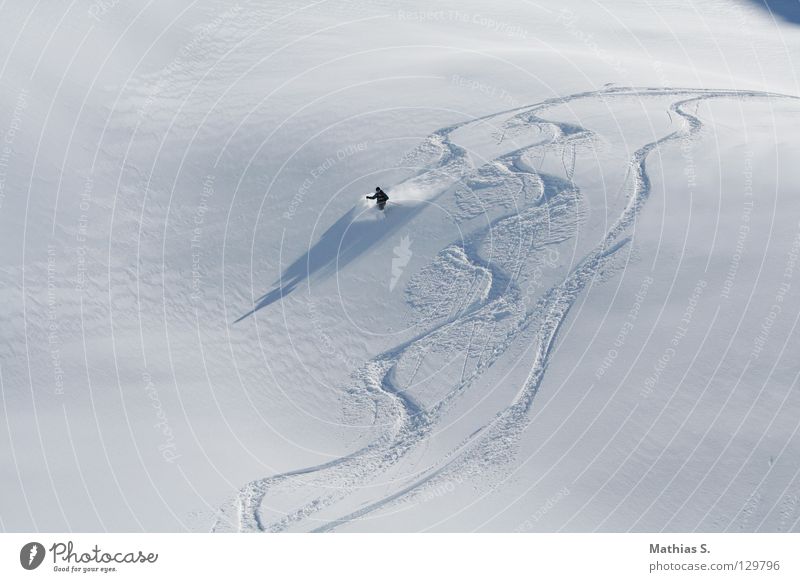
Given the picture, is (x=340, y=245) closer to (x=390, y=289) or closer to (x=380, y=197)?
(x=380, y=197)

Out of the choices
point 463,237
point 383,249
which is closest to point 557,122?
point 463,237

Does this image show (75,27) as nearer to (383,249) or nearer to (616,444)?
(383,249)

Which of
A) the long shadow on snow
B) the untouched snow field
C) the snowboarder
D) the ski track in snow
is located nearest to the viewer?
the untouched snow field

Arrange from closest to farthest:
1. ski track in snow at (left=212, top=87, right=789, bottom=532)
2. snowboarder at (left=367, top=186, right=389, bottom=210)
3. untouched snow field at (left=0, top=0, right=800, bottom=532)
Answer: untouched snow field at (left=0, top=0, right=800, bottom=532) < ski track in snow at (left=212, top=87, right=789, bottom=532) < snowboarder at (left=367, top=186, right=389, bottom=210)

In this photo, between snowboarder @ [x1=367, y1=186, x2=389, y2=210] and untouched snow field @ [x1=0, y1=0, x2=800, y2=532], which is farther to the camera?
snowboarder @ [x1=367, y1=186, x2=389, y2=210]

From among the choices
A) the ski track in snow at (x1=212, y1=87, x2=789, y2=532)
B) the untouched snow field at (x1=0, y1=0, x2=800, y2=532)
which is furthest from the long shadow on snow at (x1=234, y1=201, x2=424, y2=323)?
the ski track in snow at (x1=212, y1=87, x2=789, y2=532)

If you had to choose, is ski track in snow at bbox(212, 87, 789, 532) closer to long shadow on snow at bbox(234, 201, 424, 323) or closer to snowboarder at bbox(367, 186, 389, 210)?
snowboarder at bbox(367, 186, 389, 210)

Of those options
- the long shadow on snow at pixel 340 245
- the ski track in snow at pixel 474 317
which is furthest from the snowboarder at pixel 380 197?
the ski track in snow at pixel 474 317

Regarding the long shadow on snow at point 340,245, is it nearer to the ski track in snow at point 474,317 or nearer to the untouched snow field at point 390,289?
the untouched snow field at point 390,289
